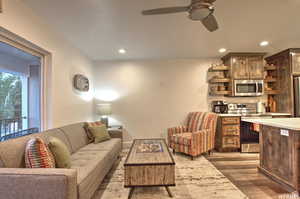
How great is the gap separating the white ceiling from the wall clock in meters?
0.67

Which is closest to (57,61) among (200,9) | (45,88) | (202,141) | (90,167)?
(45,88)

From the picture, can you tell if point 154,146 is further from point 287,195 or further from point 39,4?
point 39,4

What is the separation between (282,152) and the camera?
7.98 feet

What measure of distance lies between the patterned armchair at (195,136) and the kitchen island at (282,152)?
1121 millimetres

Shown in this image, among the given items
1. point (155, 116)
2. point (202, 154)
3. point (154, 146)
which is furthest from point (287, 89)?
point (154, 146)

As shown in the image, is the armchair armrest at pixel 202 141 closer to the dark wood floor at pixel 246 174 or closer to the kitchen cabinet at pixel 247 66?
the dark wood floor at pixel 246 174

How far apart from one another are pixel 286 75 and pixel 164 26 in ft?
11.7

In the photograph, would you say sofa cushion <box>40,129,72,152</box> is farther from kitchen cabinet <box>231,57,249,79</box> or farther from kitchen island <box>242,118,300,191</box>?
kitchen cabinet <box>231,57,249,79</box>

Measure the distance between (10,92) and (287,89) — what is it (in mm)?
5704

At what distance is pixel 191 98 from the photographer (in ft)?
16.0

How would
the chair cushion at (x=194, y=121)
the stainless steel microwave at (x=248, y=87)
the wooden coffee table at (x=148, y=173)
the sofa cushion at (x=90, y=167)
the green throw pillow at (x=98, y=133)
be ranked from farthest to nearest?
the stainless steel microwave at (x=248, y=87) < the chair cushion at (x=194, y=121) < the green throw pillow at (x=98, y=133) < the wooden coffee table at (x=148, y=173) < the sofa cushion at (x=90, y=167)

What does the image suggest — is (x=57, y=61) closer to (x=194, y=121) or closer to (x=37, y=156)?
(x=37, y=156)

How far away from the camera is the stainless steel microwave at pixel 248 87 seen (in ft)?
14.4

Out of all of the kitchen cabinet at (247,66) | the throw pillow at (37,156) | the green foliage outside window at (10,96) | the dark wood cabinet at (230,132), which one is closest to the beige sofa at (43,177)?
the throw pillow at (37,156)
